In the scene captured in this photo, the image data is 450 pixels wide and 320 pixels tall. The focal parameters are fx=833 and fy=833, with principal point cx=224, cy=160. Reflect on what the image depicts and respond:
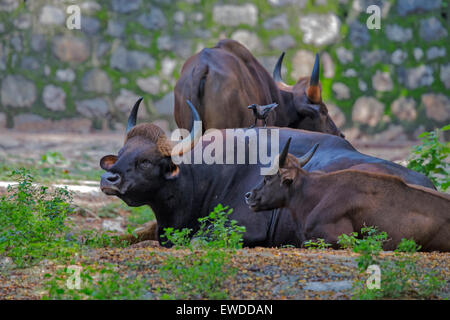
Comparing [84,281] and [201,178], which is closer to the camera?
[84,281]

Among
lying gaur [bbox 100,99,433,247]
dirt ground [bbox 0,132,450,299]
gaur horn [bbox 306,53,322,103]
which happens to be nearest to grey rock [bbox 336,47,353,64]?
gaur horn [bbox 306,53,322,103]

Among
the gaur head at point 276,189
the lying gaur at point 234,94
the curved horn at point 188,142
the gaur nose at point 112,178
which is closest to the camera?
→ the gaur head at point 276,189

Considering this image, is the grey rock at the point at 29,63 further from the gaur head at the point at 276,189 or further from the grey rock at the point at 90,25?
the gaur head at the point at 276,189

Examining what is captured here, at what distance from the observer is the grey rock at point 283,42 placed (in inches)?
464

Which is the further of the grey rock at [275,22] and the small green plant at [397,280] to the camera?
the grey rock at [275,22]

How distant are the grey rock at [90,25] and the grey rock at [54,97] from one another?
93 cm

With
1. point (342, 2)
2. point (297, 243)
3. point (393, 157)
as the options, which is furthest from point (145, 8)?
point (297, 243)

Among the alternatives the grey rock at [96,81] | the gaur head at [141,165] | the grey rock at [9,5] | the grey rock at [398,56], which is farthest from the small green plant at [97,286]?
the grey rock at [398,56]

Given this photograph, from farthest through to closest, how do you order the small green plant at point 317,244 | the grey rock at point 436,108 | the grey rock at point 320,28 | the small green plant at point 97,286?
the grey rock at point 436,108 → the grey rock at point 320,28 → the small green plant at point 317,244 → the small green plant at point 97,286

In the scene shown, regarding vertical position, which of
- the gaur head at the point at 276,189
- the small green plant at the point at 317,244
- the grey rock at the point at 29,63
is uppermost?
the grey rock at the point at 29,63

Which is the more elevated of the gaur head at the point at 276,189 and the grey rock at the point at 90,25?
the grey rock at the point at 90,25

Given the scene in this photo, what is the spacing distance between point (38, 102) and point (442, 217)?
786cm
